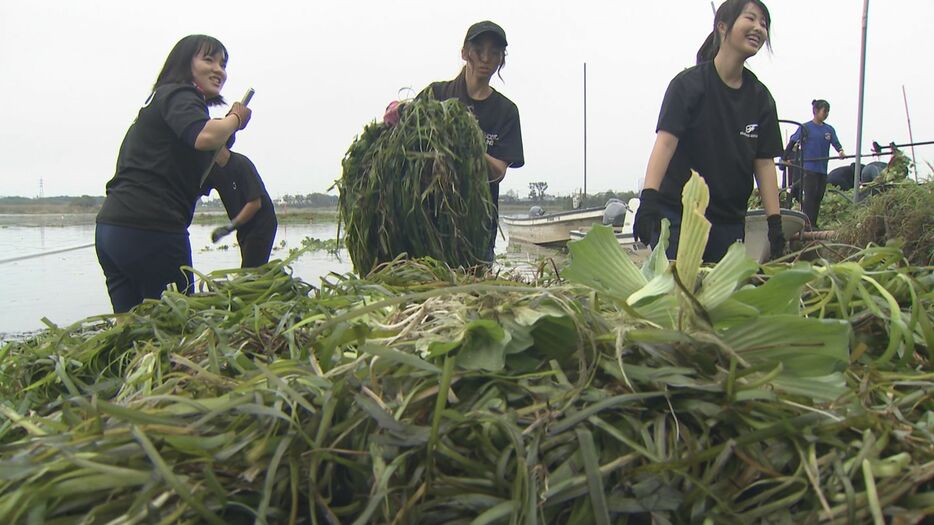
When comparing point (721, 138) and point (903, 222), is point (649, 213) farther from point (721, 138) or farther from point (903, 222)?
point (903, 222)

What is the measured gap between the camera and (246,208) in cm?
451

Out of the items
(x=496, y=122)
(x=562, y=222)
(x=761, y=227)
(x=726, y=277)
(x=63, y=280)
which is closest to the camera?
(x=726, y=277)

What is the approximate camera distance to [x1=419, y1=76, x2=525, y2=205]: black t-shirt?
134 inches

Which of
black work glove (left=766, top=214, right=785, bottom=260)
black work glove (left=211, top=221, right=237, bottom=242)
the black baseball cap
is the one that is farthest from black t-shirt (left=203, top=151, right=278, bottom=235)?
black work glove (left=766, top=214, right=785, bottom=260)

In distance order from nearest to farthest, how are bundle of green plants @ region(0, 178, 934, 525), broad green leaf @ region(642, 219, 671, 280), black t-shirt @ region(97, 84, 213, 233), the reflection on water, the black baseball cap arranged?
bundle of green plants @ region(0, 178, 934, 525)
broad green leaf @ region(642, 219, 671, 280)
black t-shirt @ region(97, 84, 213, 233)
the black baseball cap
the reflection on water

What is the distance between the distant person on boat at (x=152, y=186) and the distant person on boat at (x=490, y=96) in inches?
44.0

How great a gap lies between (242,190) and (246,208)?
130 mm

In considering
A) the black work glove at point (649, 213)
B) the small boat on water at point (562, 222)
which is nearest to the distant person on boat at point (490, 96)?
the black work glove at point (649, 213)

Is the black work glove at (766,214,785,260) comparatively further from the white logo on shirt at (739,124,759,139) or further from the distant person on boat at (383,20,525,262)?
the distant person on boat at (383,20,525,262)

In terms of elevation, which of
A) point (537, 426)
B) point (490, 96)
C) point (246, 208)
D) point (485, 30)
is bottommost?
point (537, 426)

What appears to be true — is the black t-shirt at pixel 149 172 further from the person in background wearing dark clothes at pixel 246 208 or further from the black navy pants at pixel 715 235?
the black navy pants at pixel 715 235

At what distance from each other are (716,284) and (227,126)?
2.14 m

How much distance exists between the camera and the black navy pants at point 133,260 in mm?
2613

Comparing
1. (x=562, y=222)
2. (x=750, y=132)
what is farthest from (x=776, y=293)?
(x=562, y=222)
